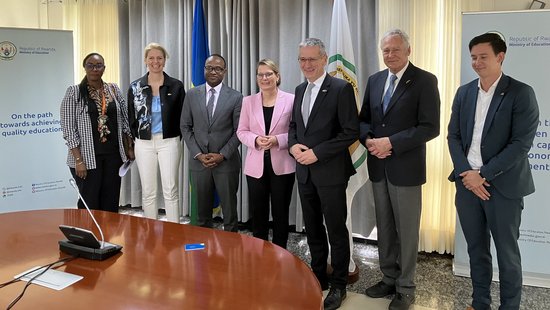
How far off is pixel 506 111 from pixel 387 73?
2.32 feet

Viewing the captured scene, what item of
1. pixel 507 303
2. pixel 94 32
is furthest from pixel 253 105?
pixel 94 32

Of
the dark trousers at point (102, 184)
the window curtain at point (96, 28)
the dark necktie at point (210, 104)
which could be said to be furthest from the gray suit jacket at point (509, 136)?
the window curtain at point (96, 28)

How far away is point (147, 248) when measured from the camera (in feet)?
5.95

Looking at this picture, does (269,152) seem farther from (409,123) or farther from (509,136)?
(509,136)

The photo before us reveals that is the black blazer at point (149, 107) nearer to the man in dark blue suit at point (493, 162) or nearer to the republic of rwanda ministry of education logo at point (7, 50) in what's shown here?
the republic of rwanda ministry of education logo at point (7, 50)

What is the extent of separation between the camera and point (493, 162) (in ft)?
7.70

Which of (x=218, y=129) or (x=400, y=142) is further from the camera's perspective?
(x=218, y=129)

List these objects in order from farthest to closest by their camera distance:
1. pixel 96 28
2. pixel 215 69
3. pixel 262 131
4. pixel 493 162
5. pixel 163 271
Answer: pixel 96 28 < pixel 215 69 < pixel 262 131 < pixel 493 162 < pixel 163 271

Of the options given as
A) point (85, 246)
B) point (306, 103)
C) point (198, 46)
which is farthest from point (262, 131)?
point (198, 46)

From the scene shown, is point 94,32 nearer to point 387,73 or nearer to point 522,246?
point 387,73

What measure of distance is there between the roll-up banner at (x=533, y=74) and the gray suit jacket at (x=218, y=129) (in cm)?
164

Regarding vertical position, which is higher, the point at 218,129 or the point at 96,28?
the point at 96,28

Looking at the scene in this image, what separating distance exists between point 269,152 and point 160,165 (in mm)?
1067

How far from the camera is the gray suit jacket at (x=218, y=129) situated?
3297 millimetres
